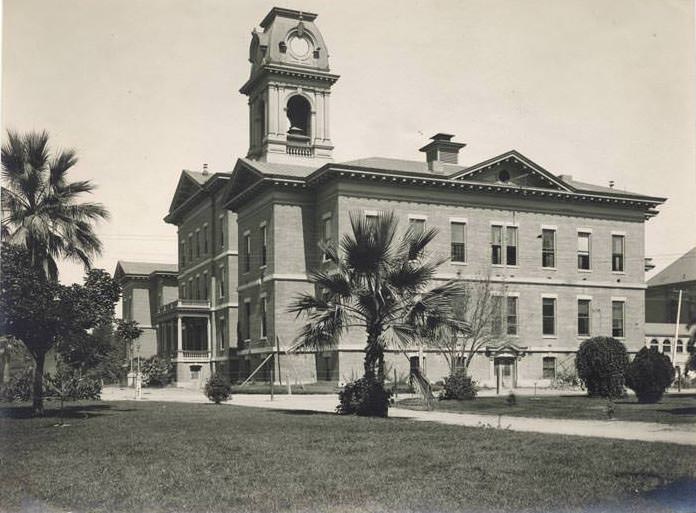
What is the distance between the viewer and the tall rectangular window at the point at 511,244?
4294cm

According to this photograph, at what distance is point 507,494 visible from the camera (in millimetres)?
8547

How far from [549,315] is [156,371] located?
23686 mm

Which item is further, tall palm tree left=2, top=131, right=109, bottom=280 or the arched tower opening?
the arched tower opening

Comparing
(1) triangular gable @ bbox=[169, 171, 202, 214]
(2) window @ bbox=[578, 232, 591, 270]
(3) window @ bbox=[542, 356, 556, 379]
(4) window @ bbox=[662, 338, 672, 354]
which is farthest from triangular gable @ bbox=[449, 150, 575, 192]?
(4) window @ bbox=[662, 338, 672, 354]

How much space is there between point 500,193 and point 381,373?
25991 mm

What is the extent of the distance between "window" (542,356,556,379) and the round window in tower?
22.4 metres

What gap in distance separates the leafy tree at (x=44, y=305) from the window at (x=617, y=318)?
32.6 meters

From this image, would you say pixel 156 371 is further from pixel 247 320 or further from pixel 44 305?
pixel 44 305

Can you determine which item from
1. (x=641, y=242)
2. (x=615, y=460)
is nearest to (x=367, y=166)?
(x=641, y=242)

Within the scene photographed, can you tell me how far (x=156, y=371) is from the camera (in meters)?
50.4

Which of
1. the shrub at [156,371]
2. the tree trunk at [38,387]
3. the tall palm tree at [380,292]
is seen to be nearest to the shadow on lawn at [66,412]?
the tree trunk at [38,387]

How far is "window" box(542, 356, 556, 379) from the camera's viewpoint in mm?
43094

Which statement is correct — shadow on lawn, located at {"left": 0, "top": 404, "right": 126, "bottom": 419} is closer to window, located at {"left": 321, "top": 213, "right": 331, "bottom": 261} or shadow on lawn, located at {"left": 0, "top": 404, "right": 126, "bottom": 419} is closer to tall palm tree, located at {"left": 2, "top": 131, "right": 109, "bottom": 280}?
tall palm tree, located at {"left": 2, "top": 131, "right": 109, "bottom": 280}

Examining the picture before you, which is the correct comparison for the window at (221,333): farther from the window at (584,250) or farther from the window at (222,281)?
the window at (584,250)
